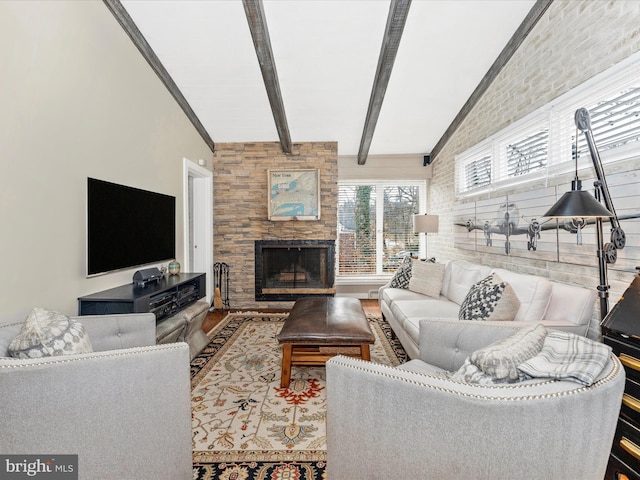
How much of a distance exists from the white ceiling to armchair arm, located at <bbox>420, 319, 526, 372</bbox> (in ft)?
8.74

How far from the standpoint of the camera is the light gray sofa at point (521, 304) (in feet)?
6.84

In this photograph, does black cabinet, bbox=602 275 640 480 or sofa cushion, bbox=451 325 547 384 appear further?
black cabinet, bbox=602 275 640 480

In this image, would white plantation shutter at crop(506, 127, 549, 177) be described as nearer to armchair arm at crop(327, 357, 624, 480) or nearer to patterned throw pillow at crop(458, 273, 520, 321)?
patterned throw pillow at crop(458, 273, 520, 321)

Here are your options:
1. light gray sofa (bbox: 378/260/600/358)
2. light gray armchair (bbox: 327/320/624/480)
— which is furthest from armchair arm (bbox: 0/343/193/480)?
light gray sofa (bbox: 378/260/600/358)

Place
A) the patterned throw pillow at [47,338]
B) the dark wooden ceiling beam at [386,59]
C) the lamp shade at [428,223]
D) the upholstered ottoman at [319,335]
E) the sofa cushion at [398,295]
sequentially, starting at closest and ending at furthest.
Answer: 1. the patterned throw pillow at [47,338]
2. the upholstered ottoman at [319,335]
3. the dark wooden ceiling beam at [386,59]
4. the sofa cushion at [398,295]
5. the lamp shade at [428,223]

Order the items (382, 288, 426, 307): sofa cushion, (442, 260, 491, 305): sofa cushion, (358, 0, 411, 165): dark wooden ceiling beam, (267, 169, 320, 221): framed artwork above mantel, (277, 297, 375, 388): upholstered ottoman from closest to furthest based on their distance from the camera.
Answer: (277, 297, 375, 388): upholstered ottoman < (358, 0, 411, 165): dark wooden ceiling beam < (442, 260, 491, 305): sofa cushion < (382, 288, 426, 307): sofa cushion < (267, 169, 320, 221): framed artwork above mantel

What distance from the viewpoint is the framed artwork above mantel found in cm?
511

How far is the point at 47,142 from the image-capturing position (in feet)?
6.89

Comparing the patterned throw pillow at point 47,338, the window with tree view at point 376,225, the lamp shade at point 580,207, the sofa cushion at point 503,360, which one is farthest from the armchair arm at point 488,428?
the window with tree view at point 376,225

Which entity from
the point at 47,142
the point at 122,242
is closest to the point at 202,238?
the point at 122,242

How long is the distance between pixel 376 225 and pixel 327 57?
3.05m

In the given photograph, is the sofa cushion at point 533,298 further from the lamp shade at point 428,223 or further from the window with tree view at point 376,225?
the window with tree view at point 376,225

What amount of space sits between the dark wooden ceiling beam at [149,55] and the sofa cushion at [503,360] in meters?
3.57

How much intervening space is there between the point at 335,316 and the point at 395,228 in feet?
11.1
